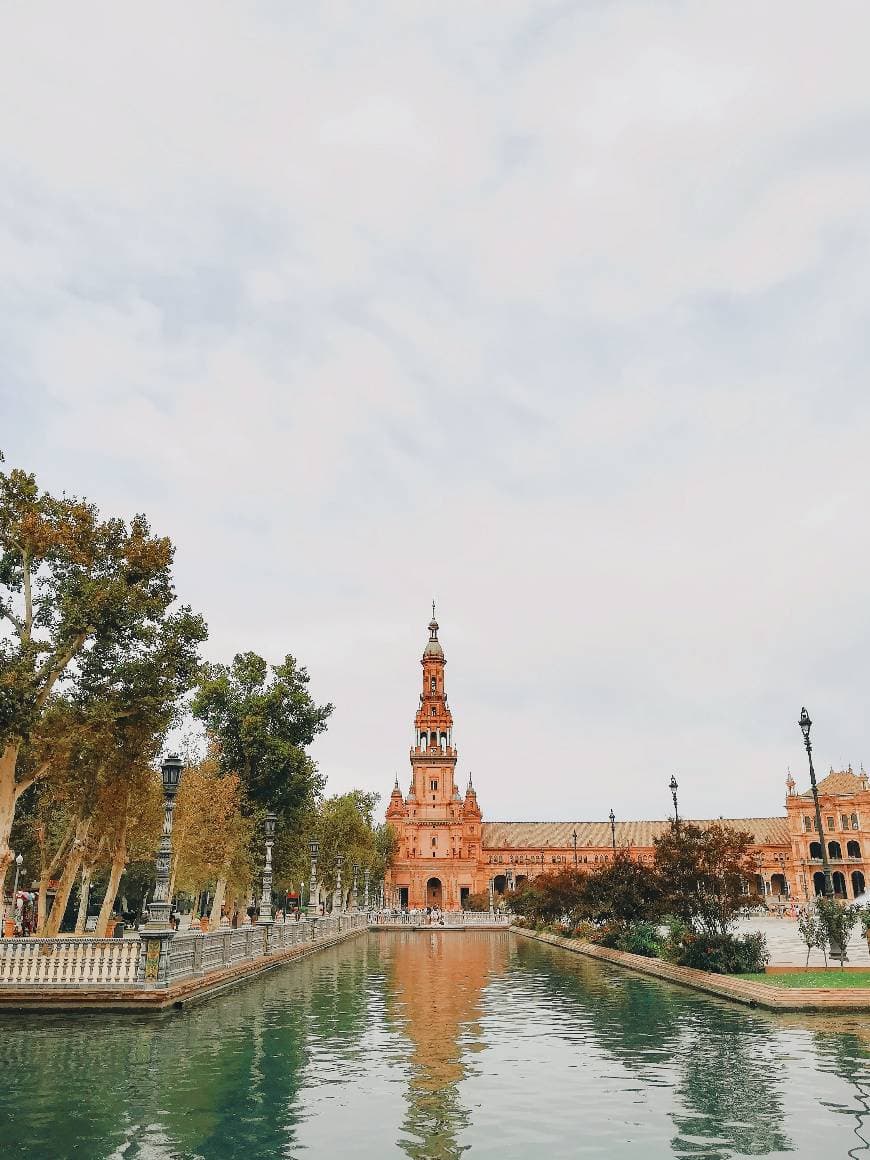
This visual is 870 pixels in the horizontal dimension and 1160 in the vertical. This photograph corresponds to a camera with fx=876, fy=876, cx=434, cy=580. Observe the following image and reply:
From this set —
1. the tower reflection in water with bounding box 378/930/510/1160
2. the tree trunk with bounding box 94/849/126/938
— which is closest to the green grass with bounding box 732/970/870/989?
the tower reflection in water with bounding box 378/930/510/1160

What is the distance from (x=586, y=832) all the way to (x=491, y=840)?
1457 centimetres

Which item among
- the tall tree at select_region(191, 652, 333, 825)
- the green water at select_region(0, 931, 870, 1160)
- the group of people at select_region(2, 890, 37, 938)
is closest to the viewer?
the green water at select_region(0, 931, 870, 1160)

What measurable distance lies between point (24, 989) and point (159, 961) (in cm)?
269

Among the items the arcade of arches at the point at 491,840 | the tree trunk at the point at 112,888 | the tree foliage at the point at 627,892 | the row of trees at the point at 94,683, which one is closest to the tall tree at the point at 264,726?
the row of trees at the point at 94,683

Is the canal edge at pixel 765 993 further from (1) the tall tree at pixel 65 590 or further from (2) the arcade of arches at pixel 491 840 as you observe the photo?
(2) the arcade of arches at pixel 491 840

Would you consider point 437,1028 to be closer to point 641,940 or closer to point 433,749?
point 641,940

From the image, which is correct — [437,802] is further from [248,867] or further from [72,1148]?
[72,1148]

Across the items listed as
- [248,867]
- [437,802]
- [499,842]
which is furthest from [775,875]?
[248,867]

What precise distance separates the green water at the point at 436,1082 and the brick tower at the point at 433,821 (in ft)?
315

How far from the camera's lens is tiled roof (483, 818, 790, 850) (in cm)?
12462

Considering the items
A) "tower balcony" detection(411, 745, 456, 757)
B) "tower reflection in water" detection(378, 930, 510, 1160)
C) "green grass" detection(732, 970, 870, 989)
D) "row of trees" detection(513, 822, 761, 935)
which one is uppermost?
"tower balcony" detection(411, 745, 456, 757)

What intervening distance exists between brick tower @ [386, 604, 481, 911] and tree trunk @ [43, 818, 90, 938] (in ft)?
275

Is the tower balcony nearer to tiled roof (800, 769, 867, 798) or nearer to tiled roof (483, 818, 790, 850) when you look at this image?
tiled roof (483, 818, 790, 850)

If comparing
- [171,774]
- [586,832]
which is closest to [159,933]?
[171,774]
